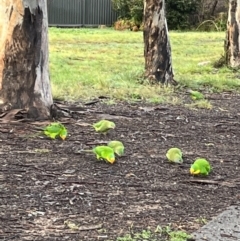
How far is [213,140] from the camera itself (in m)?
6.47

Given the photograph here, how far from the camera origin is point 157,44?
10469mm

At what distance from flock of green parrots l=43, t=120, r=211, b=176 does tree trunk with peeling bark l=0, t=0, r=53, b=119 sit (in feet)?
1.60

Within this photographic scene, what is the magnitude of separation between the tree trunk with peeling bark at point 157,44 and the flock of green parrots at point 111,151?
4.39 meters

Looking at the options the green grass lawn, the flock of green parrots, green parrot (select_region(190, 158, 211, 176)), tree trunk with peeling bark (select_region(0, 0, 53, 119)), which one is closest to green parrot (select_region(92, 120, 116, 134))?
the flock of green parrots

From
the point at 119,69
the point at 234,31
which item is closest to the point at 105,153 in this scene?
the point at 119,69

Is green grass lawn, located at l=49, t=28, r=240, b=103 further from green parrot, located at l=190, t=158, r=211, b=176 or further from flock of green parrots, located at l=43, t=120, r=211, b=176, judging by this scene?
green parrot, located at l=190, t=158, r=211, b=176

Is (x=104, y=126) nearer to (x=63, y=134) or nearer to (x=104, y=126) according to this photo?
(x=104, y=126)

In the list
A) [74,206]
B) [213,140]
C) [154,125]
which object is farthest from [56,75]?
[74,206]

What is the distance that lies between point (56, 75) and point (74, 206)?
756 cm

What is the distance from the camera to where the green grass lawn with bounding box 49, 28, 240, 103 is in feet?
30.9

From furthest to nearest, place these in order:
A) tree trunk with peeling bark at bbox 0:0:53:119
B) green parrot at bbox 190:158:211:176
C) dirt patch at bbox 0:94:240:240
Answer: tree trunk with peeling bark at bbox 0:0:53:119
green parrot at bbox 190:158:211:176
dirt patch at bbox 0:94:240:240

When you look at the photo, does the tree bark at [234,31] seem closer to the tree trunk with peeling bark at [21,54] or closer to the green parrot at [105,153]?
the tree trunk with peeling bark at [21,54]

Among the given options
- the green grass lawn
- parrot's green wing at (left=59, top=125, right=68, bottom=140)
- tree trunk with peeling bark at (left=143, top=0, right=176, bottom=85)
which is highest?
tree trunk with peeling bark at (left=143, top=0, right=176, bottom=85)

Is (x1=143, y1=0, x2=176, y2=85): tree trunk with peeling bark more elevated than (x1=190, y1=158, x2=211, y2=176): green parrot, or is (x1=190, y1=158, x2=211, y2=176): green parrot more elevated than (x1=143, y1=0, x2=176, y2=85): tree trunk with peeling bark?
(x1=143, y1=0, x2=176, y2=85): tree trunk with peeling bark
